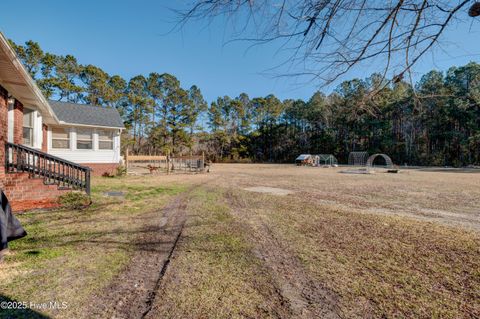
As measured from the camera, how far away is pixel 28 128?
335 inches

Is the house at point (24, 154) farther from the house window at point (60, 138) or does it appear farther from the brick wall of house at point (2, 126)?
the house window at point (60, 138)

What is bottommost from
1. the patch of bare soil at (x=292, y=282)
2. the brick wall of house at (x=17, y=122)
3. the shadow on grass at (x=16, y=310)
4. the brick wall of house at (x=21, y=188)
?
the patch of bare soil at (x=292, y=282)

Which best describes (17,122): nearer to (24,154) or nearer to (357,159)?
(24,154)

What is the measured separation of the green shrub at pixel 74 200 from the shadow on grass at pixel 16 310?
4.46m

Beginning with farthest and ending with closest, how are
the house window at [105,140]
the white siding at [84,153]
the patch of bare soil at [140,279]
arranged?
the house window at [105,140] < the white siding at [84,153] < the patch of bare soil at [140,279]

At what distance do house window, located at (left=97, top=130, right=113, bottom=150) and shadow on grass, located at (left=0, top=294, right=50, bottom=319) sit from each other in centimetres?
1423

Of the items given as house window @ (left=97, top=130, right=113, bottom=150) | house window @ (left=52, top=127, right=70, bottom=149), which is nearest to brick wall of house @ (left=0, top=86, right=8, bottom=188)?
house window @ (left=52, top=127, right=70, bottom=149)

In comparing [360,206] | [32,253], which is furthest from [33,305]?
[360,206]

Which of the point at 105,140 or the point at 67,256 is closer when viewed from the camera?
the point at 67,256

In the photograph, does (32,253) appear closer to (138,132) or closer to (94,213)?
(94,213)

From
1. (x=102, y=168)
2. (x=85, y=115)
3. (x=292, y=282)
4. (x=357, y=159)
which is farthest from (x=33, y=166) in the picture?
(x=357, y=159)

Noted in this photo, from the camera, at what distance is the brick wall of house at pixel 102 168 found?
13914 millimetres

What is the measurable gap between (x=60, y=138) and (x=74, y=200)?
9649mm

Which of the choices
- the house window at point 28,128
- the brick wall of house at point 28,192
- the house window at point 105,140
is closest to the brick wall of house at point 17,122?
the house window at point 28,128
